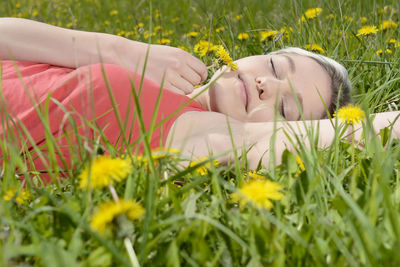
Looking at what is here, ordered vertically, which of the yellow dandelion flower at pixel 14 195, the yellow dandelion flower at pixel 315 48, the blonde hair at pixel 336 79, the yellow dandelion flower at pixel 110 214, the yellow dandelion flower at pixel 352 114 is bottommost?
Answer: the blonde hair at pixel 336 79

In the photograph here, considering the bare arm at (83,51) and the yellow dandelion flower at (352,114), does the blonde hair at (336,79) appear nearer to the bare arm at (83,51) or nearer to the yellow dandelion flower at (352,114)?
the bare arm at (83,51)

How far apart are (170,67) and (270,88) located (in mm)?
418

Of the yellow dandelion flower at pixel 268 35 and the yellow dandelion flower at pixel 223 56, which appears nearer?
the yellow dandelion flower at pixel 223 56

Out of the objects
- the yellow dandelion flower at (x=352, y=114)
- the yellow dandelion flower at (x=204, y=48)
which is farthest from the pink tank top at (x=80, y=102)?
the yellow dandelion flower at (x=352, y=114)

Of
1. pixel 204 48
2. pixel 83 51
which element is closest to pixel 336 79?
pixel 204 48

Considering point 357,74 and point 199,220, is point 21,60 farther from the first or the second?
point 357,74

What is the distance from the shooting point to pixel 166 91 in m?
1.77

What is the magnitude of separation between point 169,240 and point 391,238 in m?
0.38

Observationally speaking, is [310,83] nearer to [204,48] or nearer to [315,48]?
[315,48]

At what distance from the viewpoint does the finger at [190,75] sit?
6.11 ft

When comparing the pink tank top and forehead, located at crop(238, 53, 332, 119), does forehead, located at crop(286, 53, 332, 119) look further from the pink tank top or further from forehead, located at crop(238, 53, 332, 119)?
the pink tank top

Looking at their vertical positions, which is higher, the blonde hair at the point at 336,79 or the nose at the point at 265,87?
the nose at the point at 265,87

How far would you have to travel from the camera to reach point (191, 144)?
151 centimetres

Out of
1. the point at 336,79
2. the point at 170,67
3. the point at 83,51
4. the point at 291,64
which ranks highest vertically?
the point at 83,51
